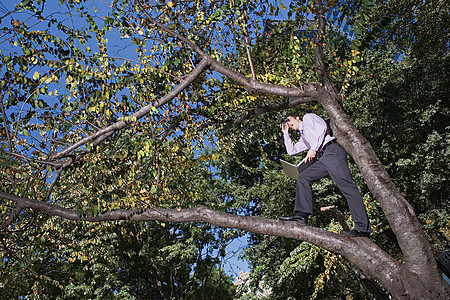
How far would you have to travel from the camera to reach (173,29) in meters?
5.74

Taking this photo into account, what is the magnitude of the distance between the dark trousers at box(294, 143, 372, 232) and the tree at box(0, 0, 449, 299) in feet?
0.56

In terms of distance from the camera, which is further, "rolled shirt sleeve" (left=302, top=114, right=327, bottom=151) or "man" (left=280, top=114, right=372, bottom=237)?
"rolled shirt sleeve" (left=302, top=114, right=327, bottom=151)

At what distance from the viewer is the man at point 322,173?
4117 millimetres

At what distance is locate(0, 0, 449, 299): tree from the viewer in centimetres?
387

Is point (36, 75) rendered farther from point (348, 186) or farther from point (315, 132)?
point (348, 186)

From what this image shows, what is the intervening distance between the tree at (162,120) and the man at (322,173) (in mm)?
156

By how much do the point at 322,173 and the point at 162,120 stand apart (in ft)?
10.1

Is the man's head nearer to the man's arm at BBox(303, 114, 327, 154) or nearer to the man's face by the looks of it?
the man's face

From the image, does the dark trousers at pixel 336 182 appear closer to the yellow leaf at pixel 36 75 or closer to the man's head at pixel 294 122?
the man's head at pixel 294 122

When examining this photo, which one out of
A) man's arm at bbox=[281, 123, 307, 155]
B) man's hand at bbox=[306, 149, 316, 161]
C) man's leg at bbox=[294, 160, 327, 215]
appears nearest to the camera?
man's leg at bbox=[294, 160, 327, 215]

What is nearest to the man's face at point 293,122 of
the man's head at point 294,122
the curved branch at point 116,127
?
the man's head at point 294,122

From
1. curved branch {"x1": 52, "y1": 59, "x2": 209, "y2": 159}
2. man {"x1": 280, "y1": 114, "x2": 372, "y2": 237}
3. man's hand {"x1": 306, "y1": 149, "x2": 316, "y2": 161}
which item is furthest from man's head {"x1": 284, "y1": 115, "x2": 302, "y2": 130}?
curved branch {"x1": 52, "y1": 59, "x2": 209, "y2": 159}

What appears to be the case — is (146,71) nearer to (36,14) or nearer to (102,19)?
(102,19)

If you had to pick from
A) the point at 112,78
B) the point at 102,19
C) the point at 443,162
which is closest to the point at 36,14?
the point at 102,19
